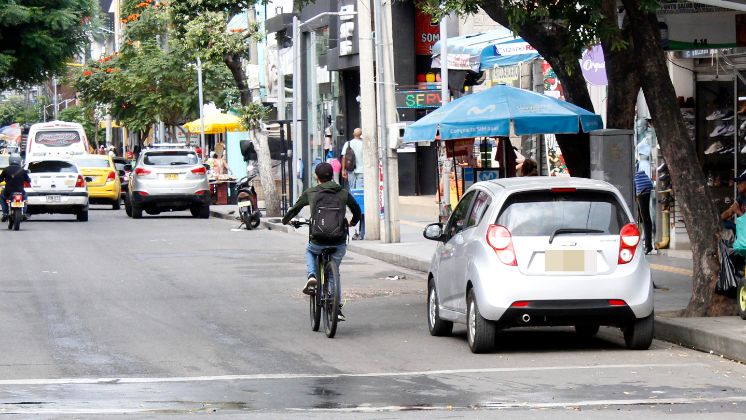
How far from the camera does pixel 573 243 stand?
40.3 feet

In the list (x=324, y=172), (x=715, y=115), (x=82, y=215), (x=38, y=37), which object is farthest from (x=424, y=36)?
(x=324, y=172)

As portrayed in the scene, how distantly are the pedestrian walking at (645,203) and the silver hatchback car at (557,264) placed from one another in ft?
31.2

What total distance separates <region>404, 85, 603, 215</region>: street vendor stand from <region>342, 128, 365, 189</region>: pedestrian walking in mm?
11005

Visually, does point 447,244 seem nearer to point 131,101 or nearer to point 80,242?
point 80,242

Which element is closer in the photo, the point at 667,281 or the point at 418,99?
the point at 667,281

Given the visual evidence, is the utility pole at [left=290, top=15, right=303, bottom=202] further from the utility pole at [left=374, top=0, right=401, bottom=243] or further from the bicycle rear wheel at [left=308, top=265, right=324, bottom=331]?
the bicycle rear wheel at [left=308, top=265, right=324, bottom=331]

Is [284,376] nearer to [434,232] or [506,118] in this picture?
[434,232]

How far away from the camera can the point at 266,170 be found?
122 ft

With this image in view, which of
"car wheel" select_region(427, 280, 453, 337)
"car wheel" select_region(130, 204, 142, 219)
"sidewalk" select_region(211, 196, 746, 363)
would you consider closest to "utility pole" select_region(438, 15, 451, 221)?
"sidewalk" select_region(211, 196, 746, 363)

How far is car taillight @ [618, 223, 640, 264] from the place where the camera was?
1238 centimetres

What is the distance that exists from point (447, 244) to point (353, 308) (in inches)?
122

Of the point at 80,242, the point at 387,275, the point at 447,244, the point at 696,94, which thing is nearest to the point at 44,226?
the point at 80,242

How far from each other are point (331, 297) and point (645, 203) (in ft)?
30.9

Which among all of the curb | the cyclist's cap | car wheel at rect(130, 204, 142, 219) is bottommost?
car wheel at rect(130, 204, 142, 219)
